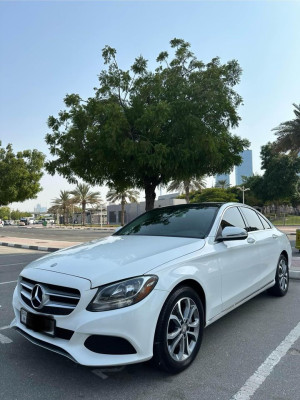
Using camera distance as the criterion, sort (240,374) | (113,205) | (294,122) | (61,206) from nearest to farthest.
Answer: (240,374), (294,122), (113,205), (61,206)

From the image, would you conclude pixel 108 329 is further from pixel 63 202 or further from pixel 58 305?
pixel 63 202

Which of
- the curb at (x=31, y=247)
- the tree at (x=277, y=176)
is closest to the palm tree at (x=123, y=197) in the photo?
the tree at (x=277, y=176)

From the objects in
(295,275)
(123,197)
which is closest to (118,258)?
(295,275)

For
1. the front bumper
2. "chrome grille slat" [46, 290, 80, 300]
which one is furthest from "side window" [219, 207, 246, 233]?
"chrome grille slat" [46, 290, 80, 300]

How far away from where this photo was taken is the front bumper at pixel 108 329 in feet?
8.02

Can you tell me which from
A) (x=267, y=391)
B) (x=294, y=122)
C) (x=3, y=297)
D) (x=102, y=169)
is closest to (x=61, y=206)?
(x=294, y=122)

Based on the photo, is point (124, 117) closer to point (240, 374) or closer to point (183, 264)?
point (183, 264)

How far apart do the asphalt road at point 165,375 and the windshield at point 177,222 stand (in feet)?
3.89

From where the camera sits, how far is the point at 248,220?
471 cm

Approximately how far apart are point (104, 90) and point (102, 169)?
2505mm

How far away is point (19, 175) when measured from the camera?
990 inches

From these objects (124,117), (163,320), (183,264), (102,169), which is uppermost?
(124,117)

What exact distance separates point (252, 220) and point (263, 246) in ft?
1.43

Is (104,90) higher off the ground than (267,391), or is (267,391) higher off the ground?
(104,90)
